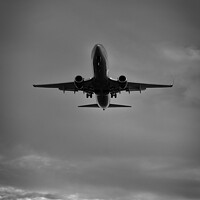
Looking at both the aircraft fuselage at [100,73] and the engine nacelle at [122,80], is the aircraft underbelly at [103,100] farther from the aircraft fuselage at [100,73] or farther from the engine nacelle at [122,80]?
the engine nacelle at [122,80]

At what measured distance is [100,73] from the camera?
38.8 m

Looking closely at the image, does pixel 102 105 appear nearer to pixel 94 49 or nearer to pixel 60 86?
pixel 60 86

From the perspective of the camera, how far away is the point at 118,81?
134 feet

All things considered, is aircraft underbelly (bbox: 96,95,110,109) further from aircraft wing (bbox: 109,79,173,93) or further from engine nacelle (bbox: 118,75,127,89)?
engine nacelle (bbox: 118,75,127,89)

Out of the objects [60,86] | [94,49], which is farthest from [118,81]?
[60,86]

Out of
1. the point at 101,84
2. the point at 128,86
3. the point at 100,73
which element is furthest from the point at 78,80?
the point at 128,86

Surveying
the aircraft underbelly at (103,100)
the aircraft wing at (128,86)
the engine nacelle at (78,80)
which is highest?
the aircraft wing at (128,86)

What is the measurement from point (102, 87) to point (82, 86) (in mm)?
2600

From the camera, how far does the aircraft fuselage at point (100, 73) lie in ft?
122

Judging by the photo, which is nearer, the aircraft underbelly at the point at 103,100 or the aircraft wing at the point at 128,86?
the aircraft wing at the point at 128,86

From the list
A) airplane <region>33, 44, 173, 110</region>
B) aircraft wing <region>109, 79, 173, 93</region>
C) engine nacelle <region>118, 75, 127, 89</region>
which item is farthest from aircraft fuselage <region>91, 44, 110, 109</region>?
engine nacelle <region>118, 75, 127, 89</region>

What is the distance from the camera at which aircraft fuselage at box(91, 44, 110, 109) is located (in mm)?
37281

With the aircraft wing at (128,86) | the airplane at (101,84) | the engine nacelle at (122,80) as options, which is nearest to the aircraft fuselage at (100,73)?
the airplane at (101,84)

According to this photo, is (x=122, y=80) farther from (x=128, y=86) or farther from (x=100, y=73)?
(x=128, y=86)
